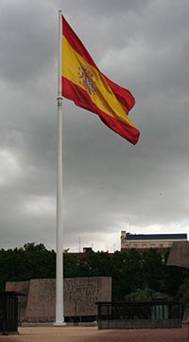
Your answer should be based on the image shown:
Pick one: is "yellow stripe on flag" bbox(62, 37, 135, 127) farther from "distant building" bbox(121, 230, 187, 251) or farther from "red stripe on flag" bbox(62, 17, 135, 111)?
"distant building" bbox(121, 230, 187, 251)

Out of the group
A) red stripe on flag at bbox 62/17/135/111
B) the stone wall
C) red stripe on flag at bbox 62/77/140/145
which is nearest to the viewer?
red stripe on flag at bbox 62/77/140/145

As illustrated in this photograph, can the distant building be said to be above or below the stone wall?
above

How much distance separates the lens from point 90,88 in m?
24.7

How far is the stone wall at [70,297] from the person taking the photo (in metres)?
32.0

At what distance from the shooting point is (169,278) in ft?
224

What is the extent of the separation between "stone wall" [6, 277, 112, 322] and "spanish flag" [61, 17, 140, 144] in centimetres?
1012

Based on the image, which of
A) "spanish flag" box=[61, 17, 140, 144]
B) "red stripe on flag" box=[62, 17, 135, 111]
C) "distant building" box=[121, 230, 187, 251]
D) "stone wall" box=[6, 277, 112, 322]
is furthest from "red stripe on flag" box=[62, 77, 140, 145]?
"distant building" box=[121, 230, 187, 251]

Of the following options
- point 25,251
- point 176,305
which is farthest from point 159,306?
point 25,251

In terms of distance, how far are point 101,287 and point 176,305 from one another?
10072 mm

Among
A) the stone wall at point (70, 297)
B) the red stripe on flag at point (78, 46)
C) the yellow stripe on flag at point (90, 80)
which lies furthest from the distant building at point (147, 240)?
the yellow stripe on flag at point (90, 80)

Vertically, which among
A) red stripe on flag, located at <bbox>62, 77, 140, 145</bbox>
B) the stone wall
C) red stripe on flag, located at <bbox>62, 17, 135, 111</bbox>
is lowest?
the stone wall

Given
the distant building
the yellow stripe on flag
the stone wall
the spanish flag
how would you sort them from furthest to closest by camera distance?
the distant building → the stone wall → the yellow stripe on flag → the spanish flag

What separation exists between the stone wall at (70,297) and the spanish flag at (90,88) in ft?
33.2

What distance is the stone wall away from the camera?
3203cm
